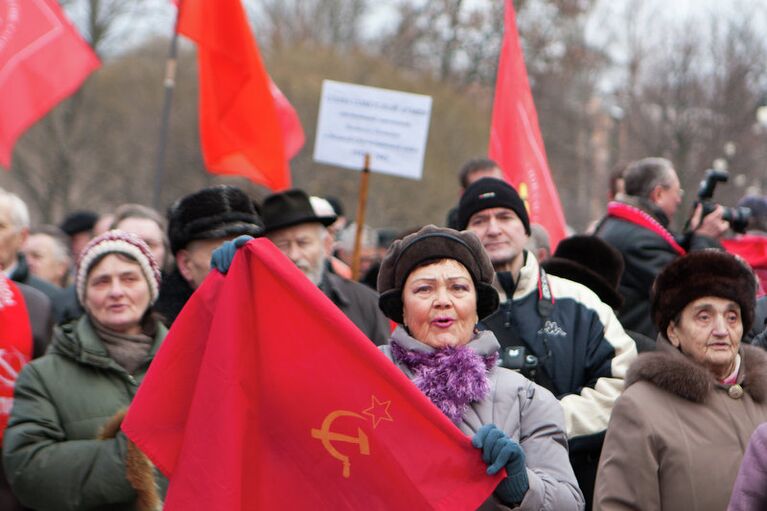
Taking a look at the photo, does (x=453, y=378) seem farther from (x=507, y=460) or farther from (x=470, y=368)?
(x=507, y=460)

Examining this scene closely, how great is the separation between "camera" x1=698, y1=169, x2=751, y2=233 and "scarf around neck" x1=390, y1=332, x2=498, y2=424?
387 centimetres

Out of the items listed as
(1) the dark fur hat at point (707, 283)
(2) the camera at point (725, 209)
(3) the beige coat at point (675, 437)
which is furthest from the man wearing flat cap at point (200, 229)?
(2) the camera at point (725, 209)

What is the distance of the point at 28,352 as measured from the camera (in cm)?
559

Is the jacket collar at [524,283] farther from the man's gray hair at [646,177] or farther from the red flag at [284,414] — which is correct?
the man's gray hair at [646,177]

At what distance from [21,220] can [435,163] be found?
2297cm

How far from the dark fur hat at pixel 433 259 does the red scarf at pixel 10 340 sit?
194 centimetres

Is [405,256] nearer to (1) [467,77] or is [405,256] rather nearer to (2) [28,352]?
(2) [28,352]

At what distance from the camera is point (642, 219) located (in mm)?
7168

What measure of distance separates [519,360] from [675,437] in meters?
0.63

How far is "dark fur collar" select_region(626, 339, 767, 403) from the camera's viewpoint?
4684 mm

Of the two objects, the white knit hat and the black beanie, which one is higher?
the black beanie

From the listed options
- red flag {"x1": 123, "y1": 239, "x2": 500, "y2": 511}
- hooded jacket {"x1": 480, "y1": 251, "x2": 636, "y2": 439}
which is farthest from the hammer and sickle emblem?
hooded jacket {"x1": 480, "y1": 251, "x2": 636, "y2": 439}

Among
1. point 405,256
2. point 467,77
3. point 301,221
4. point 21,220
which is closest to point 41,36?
point 21,220

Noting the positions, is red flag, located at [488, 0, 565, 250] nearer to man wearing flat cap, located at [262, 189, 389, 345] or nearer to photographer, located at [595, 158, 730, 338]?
photographer, located at [595, 158, 730, 338]
